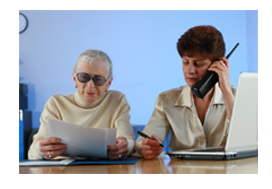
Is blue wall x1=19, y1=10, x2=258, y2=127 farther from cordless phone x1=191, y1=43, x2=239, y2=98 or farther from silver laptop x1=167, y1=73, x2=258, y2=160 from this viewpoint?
silver laptop x1=167, y1=73, x2=258, y2=160

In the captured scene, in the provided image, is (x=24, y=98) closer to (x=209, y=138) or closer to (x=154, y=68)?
(x=154, y=68)

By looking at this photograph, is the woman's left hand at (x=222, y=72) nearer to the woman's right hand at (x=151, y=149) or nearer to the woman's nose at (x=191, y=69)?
the woman's nose at (x=191, y=69)

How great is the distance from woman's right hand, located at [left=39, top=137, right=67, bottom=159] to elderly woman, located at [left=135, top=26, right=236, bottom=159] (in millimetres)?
573

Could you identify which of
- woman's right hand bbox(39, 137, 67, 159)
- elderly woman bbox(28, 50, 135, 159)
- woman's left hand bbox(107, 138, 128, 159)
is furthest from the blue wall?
woman's right hand bbox(39, 137, 67, 159)

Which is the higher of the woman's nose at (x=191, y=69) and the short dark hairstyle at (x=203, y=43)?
the short dark hairstyle at (x=203, y=43)

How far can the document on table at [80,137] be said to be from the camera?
46.0 inches

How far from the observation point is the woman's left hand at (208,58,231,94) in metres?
1.61

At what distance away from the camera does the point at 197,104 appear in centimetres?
178

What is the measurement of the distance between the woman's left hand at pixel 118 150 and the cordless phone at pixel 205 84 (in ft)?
1.72

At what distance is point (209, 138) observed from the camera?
66.4 inches

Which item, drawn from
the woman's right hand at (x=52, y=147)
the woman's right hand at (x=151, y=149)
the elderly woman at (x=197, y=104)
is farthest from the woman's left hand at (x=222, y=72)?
the woman's right hand at (x=52, y=147)

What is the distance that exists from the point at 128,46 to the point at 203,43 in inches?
40.7

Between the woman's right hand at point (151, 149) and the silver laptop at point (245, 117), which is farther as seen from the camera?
the woman's right hand at point (151, 149)
